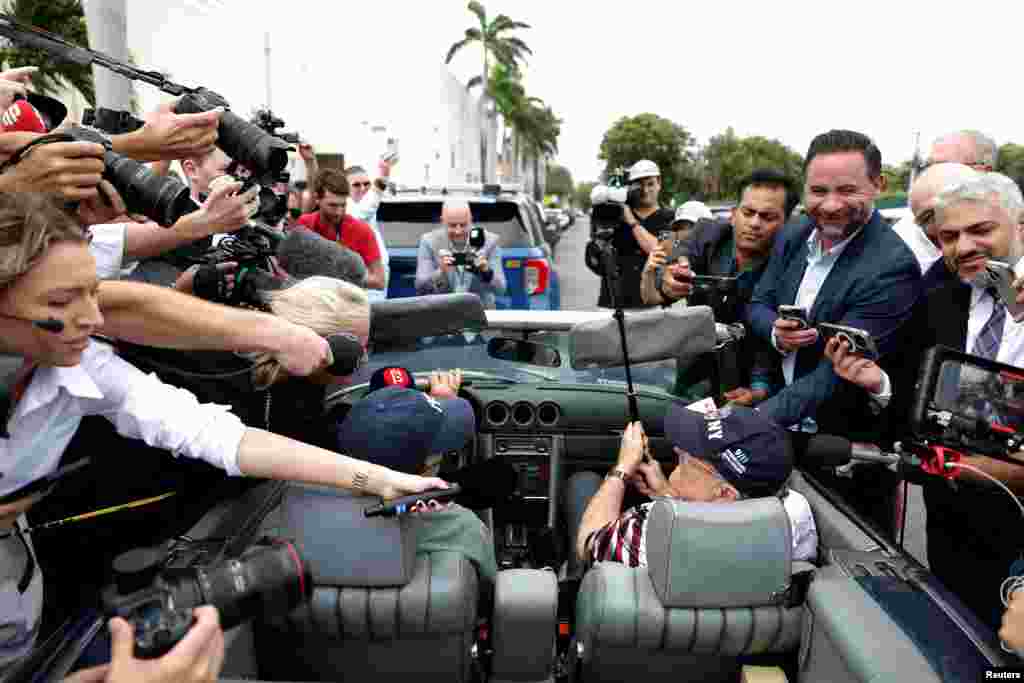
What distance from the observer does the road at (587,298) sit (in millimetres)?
4559

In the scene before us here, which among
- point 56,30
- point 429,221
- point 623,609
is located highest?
point 56,30

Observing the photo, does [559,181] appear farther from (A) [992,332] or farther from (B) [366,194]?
(A) [992,332]

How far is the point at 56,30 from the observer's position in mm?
10156

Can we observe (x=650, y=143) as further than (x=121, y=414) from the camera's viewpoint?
Yes

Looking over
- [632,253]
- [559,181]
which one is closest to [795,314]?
[632,253]

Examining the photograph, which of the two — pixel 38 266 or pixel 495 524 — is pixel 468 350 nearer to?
pixel 495 524

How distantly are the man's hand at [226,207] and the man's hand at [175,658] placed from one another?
1631 millimetres

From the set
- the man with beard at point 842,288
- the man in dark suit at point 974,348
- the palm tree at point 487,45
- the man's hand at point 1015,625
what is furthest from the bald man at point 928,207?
the palm tree at point 487,45

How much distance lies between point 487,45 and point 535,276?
52079 millimetres

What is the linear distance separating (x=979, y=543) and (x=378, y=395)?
1938 mm

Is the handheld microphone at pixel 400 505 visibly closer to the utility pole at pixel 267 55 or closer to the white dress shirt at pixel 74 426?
the white dress shirt at pixel 74 426

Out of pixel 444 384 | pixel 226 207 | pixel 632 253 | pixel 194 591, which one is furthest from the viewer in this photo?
pixel 632 253

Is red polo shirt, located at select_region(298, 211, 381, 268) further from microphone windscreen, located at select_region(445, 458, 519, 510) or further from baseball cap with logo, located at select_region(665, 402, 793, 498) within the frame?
baseball cap with logo, located at select_region(665, 402, 793, 498)

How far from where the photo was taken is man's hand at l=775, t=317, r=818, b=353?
2746 mm
